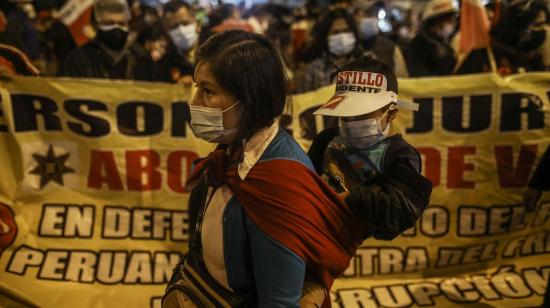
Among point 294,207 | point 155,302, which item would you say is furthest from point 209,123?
point 155,302

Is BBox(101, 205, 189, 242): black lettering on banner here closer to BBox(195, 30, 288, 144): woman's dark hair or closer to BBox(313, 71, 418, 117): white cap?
BBox(313, 71, 418, 117): white cap

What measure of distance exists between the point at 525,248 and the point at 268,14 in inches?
420

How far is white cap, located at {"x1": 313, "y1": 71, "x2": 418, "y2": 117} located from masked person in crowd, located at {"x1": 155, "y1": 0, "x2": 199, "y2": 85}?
9.60 ft

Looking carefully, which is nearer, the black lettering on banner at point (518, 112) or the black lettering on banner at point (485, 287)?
the black lettering on banner at point (485, 287)

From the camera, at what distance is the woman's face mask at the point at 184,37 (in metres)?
5.33

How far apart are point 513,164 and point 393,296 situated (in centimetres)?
126

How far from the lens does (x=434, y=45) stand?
5551 millimetres

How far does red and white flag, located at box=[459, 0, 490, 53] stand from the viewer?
4.95 meters

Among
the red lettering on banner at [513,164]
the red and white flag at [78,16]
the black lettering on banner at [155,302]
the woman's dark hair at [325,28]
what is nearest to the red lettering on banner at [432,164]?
the red lettering on banner at [513,164]

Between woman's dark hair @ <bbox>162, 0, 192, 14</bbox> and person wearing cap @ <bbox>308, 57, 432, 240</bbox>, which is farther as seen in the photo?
woman's dark hair @ <bbox>162, 0, 192, 14</bbox>

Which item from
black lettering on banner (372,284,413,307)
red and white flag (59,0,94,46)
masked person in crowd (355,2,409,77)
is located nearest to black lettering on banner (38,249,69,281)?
black lettering on banner (372,284,413,307)

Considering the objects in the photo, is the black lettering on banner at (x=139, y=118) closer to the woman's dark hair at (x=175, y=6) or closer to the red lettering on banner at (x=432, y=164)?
the woman's dark hair at (x=175, y=6)

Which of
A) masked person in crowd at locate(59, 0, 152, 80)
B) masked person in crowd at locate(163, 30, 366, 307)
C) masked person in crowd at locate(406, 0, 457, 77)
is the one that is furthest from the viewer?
masked person in crowd at locate(406, 0, 457, 77)

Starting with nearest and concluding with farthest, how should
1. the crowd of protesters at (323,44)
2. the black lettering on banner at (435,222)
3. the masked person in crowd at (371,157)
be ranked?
the masked person in crowd at (371,157)
the black lettering on banner at (435,222)
the crowd of protesters at (323,44)
